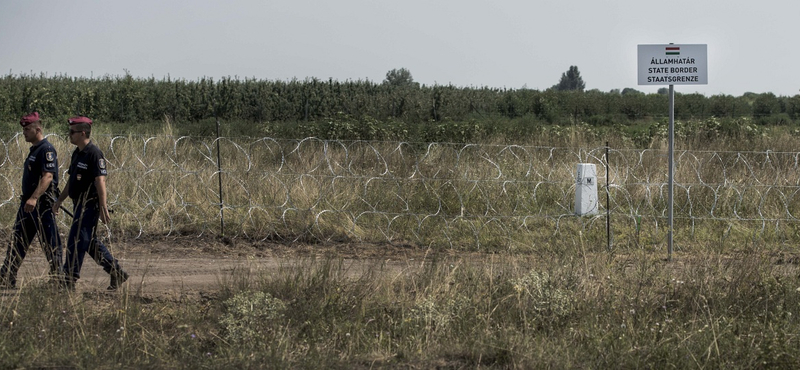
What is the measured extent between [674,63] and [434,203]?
4233 millimetres

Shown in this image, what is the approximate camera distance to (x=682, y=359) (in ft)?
15.8

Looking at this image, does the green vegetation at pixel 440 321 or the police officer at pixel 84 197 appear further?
the police officer at pixel 84 197

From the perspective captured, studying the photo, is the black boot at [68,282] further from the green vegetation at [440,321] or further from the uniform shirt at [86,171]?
the uniform shirt at [86,171]

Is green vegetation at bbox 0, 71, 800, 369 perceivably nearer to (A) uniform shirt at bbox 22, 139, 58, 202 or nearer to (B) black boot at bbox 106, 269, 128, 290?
(B) black boot at bbox 106, 269, 128, 290

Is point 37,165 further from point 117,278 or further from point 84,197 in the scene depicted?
point 117,278

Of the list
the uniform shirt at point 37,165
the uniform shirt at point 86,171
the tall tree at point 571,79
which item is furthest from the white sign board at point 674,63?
the tall tree at point 571,79

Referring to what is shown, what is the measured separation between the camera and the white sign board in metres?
7.68

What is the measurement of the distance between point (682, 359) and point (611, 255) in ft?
7.82

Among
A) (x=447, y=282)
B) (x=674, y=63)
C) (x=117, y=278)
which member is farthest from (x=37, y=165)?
(x=674, y=63)

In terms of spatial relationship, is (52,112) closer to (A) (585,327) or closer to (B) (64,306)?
(B) (64,306)

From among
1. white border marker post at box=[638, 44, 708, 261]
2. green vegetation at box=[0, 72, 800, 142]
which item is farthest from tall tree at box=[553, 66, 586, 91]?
white border marker post at box=[638, 44, 708, 261]

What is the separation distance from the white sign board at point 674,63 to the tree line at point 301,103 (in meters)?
21.6

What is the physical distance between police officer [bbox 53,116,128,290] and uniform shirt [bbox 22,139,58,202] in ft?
0.63

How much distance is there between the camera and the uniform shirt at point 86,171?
637 centimetres
